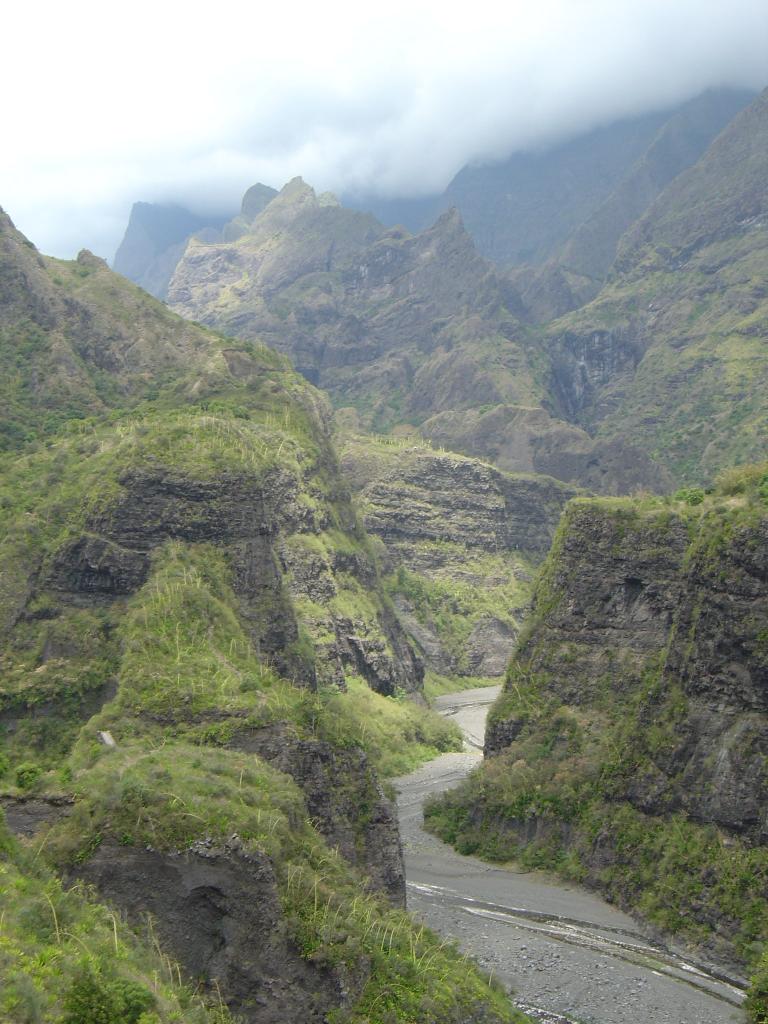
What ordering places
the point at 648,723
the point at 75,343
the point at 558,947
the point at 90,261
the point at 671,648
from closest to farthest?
the point at 558,947 → the point at 648,723 → the point at 671,648 → the point at 75,343 → the point at 90,261

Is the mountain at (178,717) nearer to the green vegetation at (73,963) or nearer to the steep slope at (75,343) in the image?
the green vegetation at (73,963)

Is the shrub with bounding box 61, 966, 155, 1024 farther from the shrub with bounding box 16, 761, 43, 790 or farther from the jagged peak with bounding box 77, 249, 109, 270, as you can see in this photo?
the jagged peak with bounding box 77, 249, 109, 270

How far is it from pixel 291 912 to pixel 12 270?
12085 cm

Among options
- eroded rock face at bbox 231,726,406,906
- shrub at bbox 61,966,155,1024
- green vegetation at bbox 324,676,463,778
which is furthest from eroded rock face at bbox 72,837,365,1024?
green vegetation at bbox 324,676,463,778

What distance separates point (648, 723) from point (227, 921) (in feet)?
174

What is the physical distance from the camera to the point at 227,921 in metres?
55.8

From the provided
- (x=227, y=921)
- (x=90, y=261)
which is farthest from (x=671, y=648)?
(x=90, y=261)

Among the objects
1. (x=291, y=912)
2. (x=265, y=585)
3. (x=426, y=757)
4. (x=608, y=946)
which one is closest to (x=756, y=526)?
(x=608, y=946)

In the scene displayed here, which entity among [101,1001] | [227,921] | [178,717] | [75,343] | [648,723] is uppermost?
[75,343]

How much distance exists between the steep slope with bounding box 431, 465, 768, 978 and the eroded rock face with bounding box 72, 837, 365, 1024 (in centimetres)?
3691

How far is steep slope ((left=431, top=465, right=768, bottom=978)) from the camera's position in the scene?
86.6 m

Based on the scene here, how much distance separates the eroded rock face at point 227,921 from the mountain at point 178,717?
0.10 meters

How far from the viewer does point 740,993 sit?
248 feet

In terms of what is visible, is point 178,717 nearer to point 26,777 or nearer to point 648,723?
point 26,777
